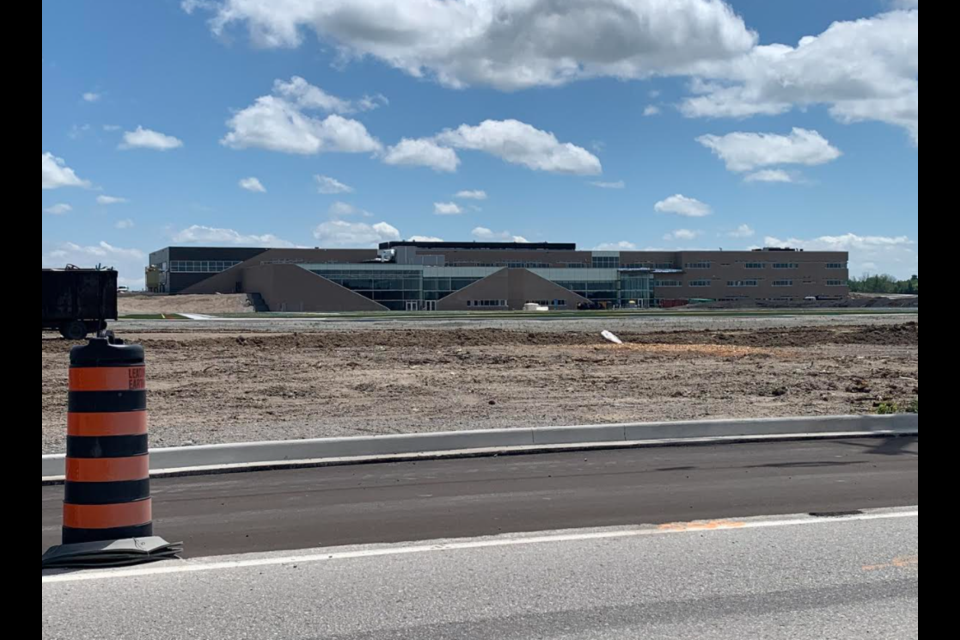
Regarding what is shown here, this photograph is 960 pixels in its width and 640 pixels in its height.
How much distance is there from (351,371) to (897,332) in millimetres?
25192

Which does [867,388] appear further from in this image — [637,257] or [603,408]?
[637,257]

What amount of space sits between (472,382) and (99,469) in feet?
43.6

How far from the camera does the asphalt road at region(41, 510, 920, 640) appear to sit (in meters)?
4.75

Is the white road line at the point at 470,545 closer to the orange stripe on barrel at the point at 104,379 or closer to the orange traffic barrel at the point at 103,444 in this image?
the orange traffic barrel at the point at 103,444

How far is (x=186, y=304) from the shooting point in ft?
280

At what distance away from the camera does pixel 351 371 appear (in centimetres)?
2116

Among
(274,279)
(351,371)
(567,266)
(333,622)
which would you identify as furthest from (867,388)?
(567,266)

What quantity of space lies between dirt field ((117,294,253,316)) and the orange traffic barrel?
73044 millimetres

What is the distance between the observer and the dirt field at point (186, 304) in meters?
79.4

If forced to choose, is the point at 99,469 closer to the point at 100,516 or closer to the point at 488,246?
the point at 100,516

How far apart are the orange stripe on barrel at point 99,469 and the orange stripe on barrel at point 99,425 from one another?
173mm

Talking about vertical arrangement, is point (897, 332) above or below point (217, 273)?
below

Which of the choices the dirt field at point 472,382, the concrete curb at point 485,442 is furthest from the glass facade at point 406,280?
the concrete curb at point 485,442

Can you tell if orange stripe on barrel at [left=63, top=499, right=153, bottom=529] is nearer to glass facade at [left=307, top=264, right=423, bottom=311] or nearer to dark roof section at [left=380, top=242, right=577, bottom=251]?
glass facade at [left=307, top=264, right=423, bottom=311]
